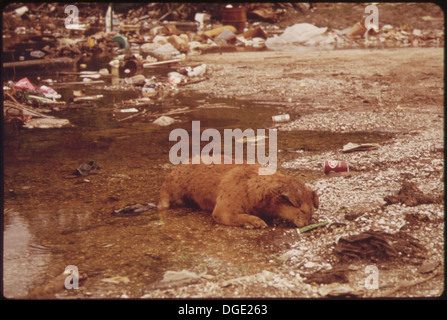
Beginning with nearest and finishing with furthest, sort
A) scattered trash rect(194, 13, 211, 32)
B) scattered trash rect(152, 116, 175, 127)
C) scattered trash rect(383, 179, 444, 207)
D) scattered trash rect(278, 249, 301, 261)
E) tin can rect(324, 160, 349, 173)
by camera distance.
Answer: scattered trash rect(278, 249, 301, 261) < scattered trash rect(383, 179, 444, 207) < tin can rect(324, 160, 349, 173) < scattered trash rect(152, 116, 175, 127) < scattered trash rect(194, 13, 211, 32)

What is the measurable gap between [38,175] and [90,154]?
0.98 m

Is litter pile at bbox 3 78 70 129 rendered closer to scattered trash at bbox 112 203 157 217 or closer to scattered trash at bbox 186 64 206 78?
scattered trash at bbox 186 64 206 78

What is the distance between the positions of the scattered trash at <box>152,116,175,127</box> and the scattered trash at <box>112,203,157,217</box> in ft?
12.4

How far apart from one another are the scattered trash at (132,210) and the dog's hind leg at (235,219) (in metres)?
0.85

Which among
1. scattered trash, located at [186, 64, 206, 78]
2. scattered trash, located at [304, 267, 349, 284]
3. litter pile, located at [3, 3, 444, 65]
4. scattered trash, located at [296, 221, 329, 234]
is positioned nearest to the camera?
scattered trash, located at [304, 267, 349, 284]

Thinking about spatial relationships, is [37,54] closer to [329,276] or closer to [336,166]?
[336,166]

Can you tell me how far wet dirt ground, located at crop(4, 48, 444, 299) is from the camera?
3.84 meters

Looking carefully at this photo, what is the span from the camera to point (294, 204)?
4656 millimetres

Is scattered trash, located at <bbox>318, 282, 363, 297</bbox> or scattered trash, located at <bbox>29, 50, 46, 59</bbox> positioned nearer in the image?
scattered trash, located at <bbox>318, 282, 363, 297</bbox>

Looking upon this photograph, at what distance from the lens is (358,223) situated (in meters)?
4.61

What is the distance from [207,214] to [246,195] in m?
0.54

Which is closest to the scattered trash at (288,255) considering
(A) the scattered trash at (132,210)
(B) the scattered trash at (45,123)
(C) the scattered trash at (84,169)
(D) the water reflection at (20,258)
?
(A) the scattered trash at (132,210)

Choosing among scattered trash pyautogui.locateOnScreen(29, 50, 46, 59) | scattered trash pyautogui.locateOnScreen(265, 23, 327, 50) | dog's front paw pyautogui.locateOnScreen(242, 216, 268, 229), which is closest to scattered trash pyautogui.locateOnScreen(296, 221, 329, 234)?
dog's front paw pyautogui.locateOnScreen(242, 216, 268, 229)

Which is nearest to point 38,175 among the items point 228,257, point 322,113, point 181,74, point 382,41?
point 228,257
